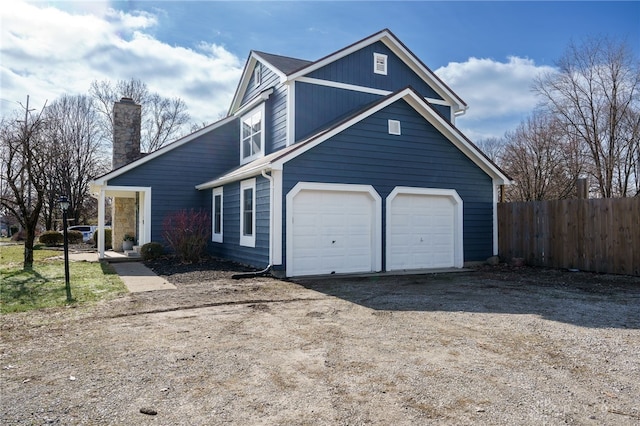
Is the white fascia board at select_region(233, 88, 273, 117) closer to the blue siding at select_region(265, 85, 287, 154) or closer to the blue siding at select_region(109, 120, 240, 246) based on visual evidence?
the blue siding at select_region(265, 85, 287, 154)

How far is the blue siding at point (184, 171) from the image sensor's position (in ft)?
47.4

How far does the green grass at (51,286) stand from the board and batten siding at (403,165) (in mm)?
4265

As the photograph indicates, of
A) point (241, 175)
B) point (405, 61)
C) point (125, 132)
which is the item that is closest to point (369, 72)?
point (405, 61)

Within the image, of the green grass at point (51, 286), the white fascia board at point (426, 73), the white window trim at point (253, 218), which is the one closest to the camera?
the green grass at point (51, 286)

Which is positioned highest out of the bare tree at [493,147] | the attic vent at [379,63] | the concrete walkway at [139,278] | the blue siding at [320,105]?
A: the bare tree at [493,147]

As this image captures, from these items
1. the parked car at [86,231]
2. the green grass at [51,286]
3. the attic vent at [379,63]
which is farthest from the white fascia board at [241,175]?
Result: the parked car at [86,231]

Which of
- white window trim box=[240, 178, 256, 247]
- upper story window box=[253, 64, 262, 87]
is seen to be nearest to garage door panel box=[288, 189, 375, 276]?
white window trim box=[240, 178, 256, 247]

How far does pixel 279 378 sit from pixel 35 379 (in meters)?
2.22

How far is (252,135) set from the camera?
47.5 ft

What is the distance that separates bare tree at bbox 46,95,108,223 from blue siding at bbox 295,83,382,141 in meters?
28.6

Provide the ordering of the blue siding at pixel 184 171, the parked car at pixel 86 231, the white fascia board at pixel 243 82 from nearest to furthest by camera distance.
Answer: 1. the blue siding at pixel 184 171
2. the white fascia board at pixel 243 82
3. the parked car at pixel 86 231

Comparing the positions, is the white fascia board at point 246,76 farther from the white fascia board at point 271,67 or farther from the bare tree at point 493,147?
the bare tree at point 493,147

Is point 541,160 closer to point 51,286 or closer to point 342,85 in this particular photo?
point 342,85

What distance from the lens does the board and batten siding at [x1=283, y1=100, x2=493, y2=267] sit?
10.6 m
